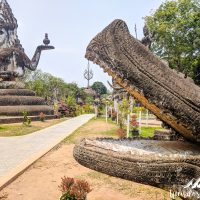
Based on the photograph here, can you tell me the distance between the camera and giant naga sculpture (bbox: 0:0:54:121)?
23500 mm

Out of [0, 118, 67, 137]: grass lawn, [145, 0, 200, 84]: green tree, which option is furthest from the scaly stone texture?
[145, 0, 200, 84]: green tree

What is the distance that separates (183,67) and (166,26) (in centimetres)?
467

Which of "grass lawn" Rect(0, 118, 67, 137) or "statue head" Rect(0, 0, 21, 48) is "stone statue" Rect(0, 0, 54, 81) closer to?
"statue head" Rect(0, 0, 21, 48)

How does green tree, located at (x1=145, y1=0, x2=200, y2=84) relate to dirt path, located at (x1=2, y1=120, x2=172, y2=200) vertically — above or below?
above

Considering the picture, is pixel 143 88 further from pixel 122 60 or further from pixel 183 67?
pixel 183 67

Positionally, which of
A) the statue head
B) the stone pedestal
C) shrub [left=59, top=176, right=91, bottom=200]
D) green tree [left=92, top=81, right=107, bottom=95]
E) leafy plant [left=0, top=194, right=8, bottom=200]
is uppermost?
the statue head

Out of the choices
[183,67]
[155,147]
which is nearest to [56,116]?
[183,67]

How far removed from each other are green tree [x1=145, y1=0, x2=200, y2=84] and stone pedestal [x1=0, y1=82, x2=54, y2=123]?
13611mm

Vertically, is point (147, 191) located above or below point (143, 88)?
→ below

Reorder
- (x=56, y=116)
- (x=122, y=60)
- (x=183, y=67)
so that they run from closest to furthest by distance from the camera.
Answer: (x=122, y=60) < (x=56, y=116) < (x=183, y=67)

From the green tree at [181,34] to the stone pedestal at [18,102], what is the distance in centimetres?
1361

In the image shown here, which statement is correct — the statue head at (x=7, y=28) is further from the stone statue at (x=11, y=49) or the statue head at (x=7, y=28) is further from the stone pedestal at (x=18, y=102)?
the stone pedestal at (x=18, y=102)

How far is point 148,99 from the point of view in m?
3.86

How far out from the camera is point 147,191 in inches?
178
